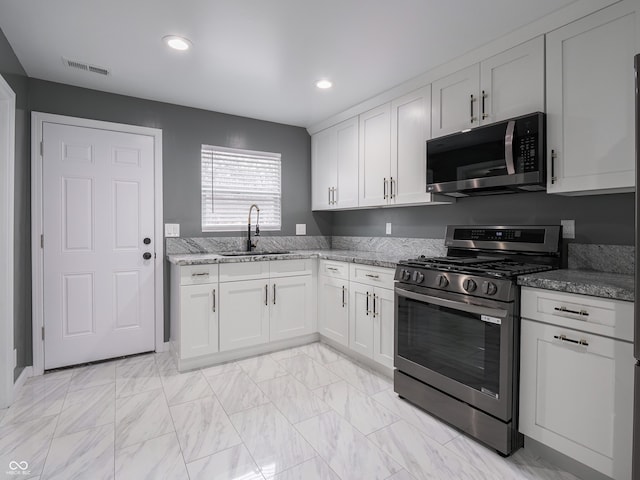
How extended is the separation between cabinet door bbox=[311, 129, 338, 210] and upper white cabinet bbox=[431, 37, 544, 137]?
136cm

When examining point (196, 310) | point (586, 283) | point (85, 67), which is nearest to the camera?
point (586, 283)

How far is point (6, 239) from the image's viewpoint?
7.45 ft

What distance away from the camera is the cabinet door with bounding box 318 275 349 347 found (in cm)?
313

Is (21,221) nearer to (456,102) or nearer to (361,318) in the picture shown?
(361,318)

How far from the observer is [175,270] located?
9.95 feet

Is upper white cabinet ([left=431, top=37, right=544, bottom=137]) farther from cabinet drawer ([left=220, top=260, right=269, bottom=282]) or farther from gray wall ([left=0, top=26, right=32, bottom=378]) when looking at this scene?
gray wall ([left=0, top=26, right=32, bottom=378])

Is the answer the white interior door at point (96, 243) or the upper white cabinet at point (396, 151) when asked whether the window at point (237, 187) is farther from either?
the upper white cabinet at point (396, 151)

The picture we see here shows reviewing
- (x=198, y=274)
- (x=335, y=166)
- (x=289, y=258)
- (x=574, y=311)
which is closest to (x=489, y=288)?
(x=574, y=311)

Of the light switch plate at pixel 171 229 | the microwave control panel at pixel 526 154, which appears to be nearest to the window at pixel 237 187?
the light switch plate at pixel 171 229

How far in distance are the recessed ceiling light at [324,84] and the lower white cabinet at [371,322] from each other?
1684mm

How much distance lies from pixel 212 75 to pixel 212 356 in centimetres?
231

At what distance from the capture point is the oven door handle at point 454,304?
1.83m

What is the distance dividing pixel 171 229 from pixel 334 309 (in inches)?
68.5

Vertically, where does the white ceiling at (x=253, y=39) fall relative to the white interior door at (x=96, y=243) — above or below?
above
